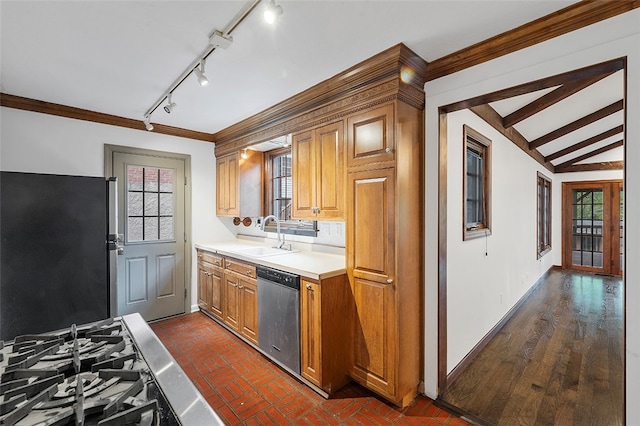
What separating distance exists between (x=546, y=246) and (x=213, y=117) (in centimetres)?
699

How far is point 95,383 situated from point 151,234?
10.5 feet

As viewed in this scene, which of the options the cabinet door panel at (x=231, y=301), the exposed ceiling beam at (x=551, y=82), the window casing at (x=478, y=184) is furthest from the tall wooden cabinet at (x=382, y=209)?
the cabinet door panel at (x=231, y=301)

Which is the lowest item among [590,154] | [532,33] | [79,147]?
[79,147]

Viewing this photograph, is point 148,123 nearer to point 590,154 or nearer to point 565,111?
point 565,111

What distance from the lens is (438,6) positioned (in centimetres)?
157

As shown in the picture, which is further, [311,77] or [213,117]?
[213,117]

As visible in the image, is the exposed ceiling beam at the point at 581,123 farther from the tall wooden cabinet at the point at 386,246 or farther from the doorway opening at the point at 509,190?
the tall wooden cabinet at the point at 386,246

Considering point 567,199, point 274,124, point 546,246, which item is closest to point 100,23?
point 274,124

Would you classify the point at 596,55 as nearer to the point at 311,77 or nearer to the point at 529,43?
the point at 529,43

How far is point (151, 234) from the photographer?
147 inches

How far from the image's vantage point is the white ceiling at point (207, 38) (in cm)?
159

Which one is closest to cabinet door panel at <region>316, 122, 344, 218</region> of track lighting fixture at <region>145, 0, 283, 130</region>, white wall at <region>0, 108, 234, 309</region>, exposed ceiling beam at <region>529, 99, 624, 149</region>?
track lighting fixture at <region>145, 0, 283, 130</region>

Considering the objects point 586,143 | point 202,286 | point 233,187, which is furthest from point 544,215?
point 202,286

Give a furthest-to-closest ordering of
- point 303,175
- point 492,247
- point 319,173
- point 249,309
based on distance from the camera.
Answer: point 492,247 → point 249,309 → point 303,175 → point 319,173
